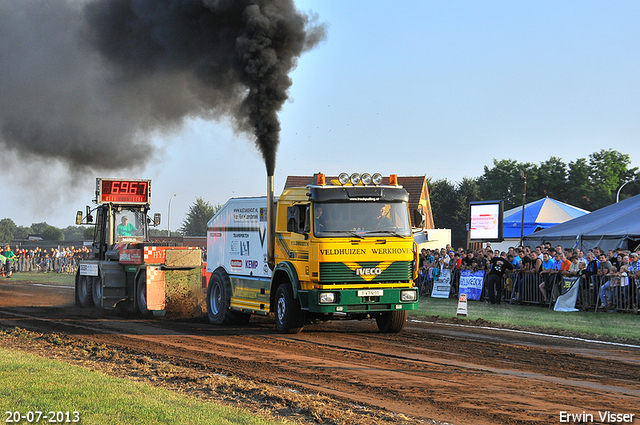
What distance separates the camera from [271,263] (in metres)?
14.4

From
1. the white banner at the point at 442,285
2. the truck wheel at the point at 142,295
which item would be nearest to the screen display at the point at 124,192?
the truck wheel at the point at 142,295

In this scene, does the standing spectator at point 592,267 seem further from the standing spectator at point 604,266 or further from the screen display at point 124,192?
the screen display at point 124,192

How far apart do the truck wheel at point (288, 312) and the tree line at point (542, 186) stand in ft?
240

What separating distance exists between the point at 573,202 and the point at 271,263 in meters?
85.2

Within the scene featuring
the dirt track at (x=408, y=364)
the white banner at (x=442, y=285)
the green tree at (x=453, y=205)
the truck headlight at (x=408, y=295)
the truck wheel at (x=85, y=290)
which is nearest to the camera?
the dirt track at (x=408, y=364)

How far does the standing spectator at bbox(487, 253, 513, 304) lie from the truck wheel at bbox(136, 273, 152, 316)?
1069 cm

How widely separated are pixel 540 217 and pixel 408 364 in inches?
1645

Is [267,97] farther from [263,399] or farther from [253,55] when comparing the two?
[263,399]

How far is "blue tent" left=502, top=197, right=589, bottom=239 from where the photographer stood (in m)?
48.8

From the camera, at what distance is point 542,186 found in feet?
309

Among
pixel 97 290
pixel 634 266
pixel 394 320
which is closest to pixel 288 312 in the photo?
pixel 394 320

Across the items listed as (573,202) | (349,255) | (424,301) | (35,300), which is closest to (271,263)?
(349,255)

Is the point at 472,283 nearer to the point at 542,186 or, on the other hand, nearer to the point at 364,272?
the point at 364,272

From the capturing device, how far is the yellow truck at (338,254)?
42.6ft
